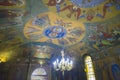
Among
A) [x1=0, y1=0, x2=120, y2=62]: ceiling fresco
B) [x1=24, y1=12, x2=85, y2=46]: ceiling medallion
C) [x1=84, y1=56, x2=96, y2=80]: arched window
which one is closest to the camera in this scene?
[x1=0, y1=0, x2=120, y2=62]: ceiling fresco

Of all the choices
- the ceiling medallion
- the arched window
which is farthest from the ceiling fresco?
the arched window

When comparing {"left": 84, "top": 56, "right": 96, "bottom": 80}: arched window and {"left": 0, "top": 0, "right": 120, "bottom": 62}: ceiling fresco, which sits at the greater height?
{"left": 0, "top": 0, "right": 120, "bottom": 62}: ceiling fresco

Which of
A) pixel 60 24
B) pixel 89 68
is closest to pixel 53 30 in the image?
pixel 60 24

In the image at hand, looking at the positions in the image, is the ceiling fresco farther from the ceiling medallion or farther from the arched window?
the arched window

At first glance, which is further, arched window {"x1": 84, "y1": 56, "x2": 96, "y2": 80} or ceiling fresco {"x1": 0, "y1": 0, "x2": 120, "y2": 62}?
arched window {"x1": 84, "y1": 56, "x2": 96, "y2": 80}

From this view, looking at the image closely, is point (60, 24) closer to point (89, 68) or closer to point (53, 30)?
point (53, 30)

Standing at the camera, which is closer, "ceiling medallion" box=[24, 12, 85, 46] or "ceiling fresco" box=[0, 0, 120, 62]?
"ceiling fresco" box=[0, 0, 120, 62]

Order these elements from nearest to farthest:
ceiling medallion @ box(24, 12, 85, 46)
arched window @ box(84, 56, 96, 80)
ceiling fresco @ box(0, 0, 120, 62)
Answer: ceiling fresco @ box(0, 0, 120, 62) → ceiling medallion @ box(24, 12, 85, 46) → arched window @ box(84, 56, 96, 80)

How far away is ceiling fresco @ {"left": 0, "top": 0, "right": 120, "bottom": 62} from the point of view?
5480mm

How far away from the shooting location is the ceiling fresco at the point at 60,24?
5480 mm

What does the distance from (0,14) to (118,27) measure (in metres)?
6.52

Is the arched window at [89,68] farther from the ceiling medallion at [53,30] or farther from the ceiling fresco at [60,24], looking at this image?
the ceiling medallion at [53,30]

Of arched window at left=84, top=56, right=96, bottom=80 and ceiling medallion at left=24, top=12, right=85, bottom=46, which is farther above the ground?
ceiling medallion at left=24, top=12, right=85, bottom=46

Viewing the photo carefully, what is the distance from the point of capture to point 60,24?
7.13m
